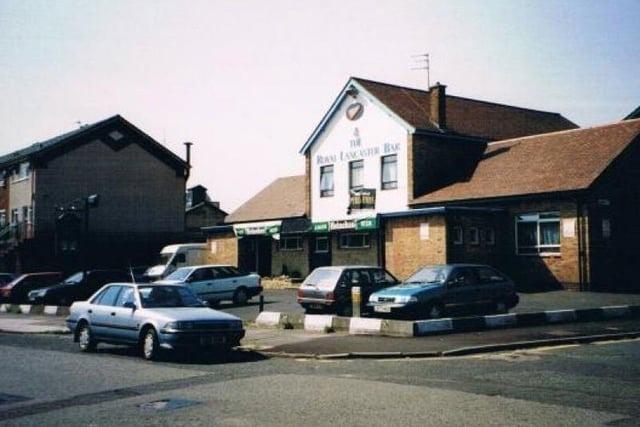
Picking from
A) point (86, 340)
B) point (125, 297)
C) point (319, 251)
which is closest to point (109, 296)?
point (125, 297)

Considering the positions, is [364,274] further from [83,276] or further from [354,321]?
[83,276]

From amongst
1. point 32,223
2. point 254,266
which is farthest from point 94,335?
point 32,223

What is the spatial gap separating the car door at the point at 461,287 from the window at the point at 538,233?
9474 mm

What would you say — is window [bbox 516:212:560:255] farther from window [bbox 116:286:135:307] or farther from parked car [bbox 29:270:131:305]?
window [bbox 116:286:135:307]

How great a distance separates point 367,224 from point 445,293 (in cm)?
1349

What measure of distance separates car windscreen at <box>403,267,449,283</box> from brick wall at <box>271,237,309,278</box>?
17528 millimetres

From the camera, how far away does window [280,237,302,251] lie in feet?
117

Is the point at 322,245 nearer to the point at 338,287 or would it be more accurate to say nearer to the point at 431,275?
the point at 338,287

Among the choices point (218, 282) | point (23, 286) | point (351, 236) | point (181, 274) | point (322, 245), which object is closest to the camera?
point (181, 274)

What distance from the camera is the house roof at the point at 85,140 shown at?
42625 mm

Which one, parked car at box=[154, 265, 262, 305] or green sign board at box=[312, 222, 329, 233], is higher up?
green sign board at box=[312, 222, 329, 233]

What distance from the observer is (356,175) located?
112 ft

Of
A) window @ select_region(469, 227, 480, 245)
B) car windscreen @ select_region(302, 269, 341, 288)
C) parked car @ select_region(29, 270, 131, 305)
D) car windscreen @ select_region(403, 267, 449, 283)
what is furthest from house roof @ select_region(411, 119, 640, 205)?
parked car @ select_region(29, 270, 131, 305)

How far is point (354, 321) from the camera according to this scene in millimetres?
15672
